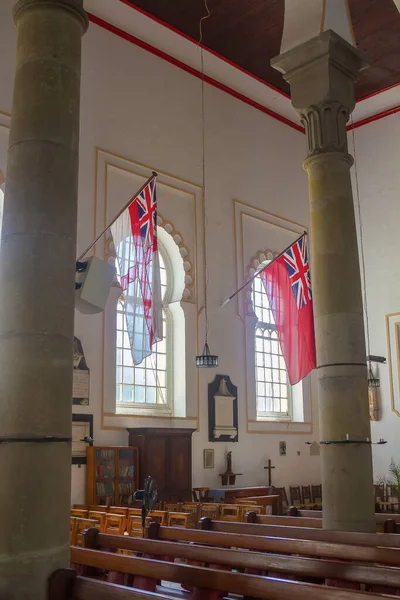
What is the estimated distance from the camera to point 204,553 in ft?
15.5

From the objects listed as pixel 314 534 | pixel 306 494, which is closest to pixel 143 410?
pixel 306 494

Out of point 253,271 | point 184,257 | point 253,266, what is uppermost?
point 253,266

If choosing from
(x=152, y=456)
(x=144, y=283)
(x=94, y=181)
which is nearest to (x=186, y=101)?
(x=94, y=181)

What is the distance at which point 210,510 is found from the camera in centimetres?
962

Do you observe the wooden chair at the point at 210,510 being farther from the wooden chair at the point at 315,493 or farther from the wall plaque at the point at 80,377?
the wooden chair at the point at 315,493

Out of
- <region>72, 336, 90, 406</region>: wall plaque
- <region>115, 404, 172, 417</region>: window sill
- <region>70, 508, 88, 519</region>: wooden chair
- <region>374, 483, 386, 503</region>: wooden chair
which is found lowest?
<region>374, 483, 386, 503</region>: wooden chair

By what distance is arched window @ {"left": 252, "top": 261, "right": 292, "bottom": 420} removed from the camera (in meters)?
15.1

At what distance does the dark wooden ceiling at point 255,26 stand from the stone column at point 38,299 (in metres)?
9.42

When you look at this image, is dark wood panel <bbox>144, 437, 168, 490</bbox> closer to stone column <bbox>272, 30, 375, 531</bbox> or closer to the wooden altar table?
the wooden altar table

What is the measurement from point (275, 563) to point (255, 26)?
12.0 meters

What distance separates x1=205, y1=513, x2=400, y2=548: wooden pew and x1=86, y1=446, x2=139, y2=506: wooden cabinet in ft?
15.9

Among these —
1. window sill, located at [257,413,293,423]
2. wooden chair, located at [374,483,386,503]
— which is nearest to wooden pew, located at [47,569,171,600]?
window sill, located at [257,413,293,423]

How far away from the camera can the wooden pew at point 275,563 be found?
12.7 ft

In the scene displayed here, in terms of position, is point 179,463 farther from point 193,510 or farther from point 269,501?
point 193,510
